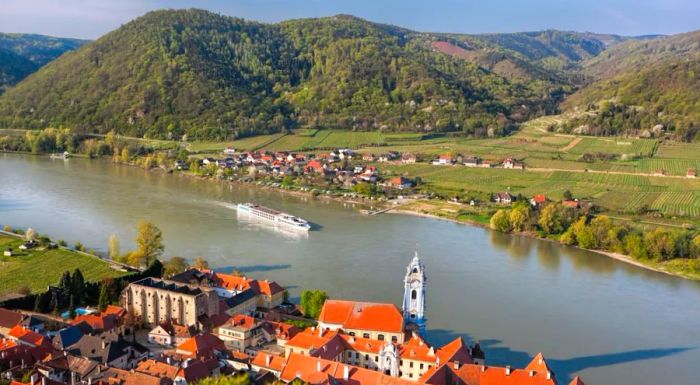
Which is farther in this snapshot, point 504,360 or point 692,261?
point 692,261

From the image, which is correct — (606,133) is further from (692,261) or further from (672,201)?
(692,261)

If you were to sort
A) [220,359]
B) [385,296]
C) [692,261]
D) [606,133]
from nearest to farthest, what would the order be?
[220,359], [385,296], [692,261], [606,133]

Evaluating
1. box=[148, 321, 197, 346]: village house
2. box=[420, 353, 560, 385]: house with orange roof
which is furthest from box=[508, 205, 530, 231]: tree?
box=[148, 321, 197, 346]: village house

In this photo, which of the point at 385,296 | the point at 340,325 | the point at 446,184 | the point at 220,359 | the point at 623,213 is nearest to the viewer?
the point at 220,359

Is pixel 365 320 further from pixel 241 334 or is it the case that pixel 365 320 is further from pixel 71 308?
pixel 71 308

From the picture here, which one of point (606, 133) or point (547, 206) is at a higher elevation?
point (606, 133)

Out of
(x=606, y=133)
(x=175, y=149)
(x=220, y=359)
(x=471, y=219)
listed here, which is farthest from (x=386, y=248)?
(x=606, y=133)

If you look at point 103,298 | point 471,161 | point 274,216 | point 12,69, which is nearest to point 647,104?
point 471,161

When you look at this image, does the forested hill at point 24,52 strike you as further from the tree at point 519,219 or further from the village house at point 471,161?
the tree at point 519,219
